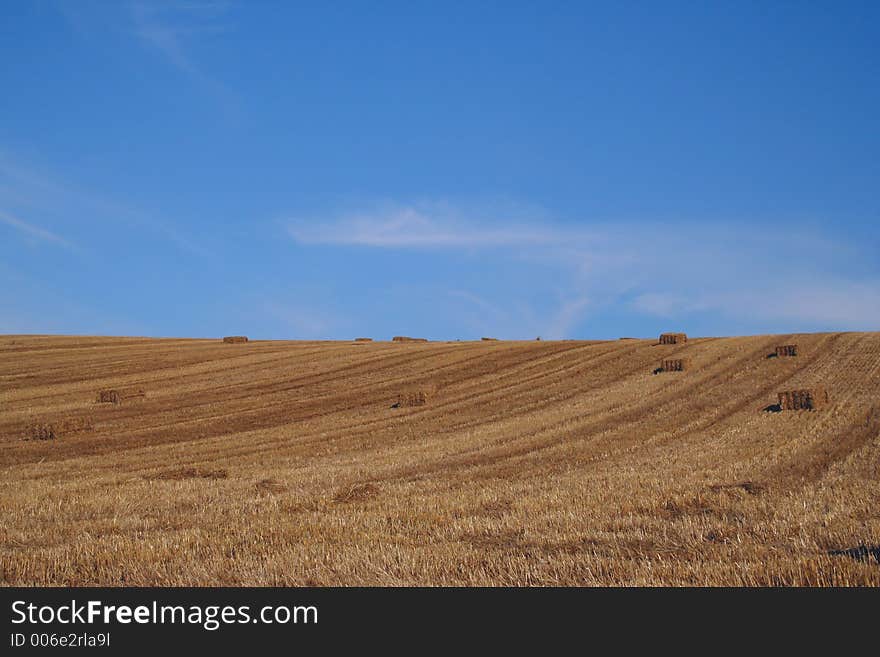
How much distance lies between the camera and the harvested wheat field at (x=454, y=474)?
7652 millimetres

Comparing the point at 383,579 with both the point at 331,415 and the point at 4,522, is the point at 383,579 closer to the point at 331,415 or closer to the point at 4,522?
the point at 4,522

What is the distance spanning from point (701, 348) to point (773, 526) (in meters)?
30.7

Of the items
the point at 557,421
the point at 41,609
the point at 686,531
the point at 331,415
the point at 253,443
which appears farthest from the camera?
the point at 331,415

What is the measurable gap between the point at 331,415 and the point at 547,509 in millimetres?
15825

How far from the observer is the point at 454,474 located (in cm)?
1504

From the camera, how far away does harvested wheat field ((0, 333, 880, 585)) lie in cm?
765

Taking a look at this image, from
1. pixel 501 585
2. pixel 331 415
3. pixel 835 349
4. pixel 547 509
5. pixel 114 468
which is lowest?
pixel 501 585

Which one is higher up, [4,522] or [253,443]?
[253,443]

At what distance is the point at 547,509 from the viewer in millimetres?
10891

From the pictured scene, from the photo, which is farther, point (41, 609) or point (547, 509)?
point (547, 509)

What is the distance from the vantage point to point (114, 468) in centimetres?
1705

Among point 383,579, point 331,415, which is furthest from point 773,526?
point 331,415

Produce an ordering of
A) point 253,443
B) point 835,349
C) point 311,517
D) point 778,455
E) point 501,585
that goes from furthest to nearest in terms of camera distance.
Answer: point 835,349, point 253,443, point 778,455, point 311,517, point 501,585

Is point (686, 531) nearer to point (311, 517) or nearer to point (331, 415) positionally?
point (311, 517)
